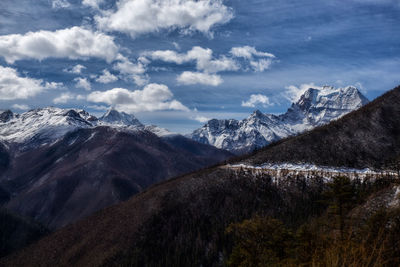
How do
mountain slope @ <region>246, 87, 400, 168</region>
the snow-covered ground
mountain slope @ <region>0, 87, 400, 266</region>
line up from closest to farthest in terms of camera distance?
mountain slope @ <region>0, 87, 400, 266</region> → the snow-covered ground → mountain slope @ <region>246, 87, 400, 168</region>

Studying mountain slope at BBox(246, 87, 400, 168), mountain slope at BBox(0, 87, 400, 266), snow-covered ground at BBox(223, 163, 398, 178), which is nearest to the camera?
mountain slope at BBox(0, 87, 400, 266)

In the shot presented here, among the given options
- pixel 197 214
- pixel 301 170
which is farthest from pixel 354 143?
pixel 197 214

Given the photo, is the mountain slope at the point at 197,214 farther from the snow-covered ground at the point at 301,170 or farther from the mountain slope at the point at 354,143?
the snow-covered ground at the point at 301,170

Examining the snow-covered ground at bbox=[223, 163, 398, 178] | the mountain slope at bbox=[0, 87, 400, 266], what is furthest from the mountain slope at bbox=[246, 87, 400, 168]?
the snow-covered ground at bbox=[223, 163, 398, 178]

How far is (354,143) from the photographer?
553 feet

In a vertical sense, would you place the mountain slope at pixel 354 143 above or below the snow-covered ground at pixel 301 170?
above

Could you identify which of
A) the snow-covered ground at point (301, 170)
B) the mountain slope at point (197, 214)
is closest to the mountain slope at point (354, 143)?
the mountain slope at point (197, 214)

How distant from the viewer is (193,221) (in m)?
158

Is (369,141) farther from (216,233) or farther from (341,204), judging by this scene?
(341,204)

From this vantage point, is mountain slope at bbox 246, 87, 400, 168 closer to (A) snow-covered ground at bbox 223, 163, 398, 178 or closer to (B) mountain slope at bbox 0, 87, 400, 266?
(B) mountain slope at bbox 0, 87, 400, 266

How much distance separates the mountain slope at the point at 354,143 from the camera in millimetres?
157000

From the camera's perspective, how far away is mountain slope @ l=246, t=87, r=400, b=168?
157m

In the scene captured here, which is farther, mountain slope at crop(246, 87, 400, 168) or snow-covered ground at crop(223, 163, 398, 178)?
mountain slope at crop(246, 87, 400, 168)

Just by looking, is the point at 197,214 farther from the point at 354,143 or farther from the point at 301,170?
the point at 354,143
